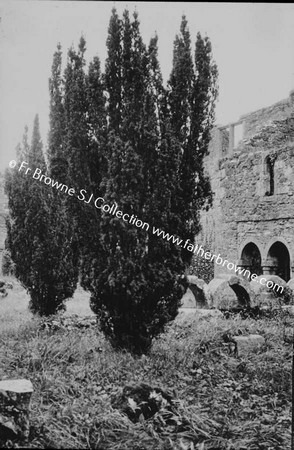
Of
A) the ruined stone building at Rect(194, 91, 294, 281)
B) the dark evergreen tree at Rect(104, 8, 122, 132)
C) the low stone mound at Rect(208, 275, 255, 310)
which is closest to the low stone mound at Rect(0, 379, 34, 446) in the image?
the dark evergreen tree at Rect(104, 8, 122, 132)

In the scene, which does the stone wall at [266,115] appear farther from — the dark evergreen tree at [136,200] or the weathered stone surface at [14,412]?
the weathered stone surface at [14,412]

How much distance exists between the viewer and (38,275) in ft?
27.4

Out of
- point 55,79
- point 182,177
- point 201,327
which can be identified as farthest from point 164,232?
point 55,79

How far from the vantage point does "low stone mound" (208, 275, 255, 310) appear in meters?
8.97

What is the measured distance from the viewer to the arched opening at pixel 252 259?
13.0 metres

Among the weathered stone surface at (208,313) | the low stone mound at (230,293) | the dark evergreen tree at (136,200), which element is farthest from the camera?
the low stone mound at (230,293)

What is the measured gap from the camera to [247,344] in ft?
21.4

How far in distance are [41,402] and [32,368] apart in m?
0.99

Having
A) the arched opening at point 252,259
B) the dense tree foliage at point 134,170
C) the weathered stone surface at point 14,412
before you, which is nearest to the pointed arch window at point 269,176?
the arched opening at point 252,259

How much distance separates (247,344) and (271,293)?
125 inches

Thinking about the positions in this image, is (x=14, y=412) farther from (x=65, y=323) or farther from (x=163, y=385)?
(x=65, y=323)

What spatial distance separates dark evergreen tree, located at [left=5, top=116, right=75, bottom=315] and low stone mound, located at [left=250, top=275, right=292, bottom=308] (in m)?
3.69

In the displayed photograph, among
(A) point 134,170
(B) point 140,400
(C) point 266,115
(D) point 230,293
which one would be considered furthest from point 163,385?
(C) point 266,115

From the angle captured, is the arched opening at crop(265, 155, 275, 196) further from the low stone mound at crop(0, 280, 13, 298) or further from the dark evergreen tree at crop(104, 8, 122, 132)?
the dark evergreen tree at crop(104, 8, 122, 132)
